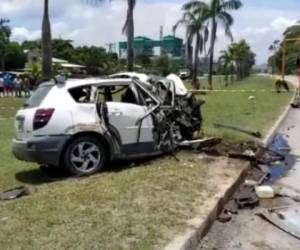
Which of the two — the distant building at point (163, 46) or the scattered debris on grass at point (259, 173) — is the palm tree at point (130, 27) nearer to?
the scattered debris on grass at point (259, 173)

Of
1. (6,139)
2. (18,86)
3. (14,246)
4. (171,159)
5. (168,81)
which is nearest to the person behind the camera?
(14,246)

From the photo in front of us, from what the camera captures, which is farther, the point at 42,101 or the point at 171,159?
the point at 171,159

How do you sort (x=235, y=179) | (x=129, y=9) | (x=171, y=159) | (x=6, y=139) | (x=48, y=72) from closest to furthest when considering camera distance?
(x=235, y=179) → (x=171, y=159) → (x=6, y=139) → (x=48, y=72) → (x=129, y=9)

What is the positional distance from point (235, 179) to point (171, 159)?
135 centimetres

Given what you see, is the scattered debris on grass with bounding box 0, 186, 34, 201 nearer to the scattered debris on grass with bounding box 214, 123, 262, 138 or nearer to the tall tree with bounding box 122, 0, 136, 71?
the scattered debris on grass with bounding box 214, 123, 262, 138

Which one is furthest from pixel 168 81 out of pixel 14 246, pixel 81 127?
pixel 14 246

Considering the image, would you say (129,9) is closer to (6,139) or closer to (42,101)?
(6,139)

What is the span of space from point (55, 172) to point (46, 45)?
18.4 meters

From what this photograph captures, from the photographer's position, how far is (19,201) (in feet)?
23.6

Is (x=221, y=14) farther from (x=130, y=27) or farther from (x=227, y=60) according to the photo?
(x=227, y=60)

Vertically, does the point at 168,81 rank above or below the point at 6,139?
above

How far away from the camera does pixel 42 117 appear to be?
902 cm

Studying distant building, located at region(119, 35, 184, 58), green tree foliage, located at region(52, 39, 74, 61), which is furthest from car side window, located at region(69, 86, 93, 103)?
green tree foliage, located at region(52, 39, 74, 61)

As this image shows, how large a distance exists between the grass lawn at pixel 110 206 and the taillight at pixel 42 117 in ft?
2.75
